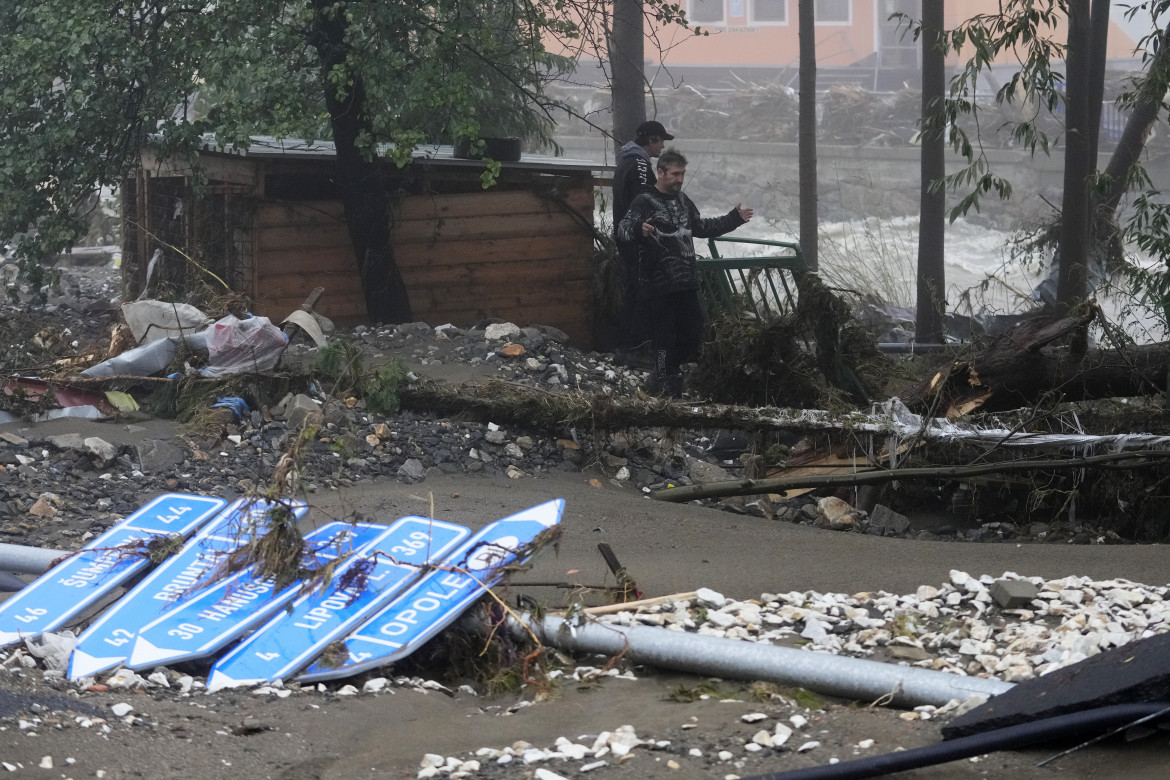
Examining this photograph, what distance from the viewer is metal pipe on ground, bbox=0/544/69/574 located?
499cm

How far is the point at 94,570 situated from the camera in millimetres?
4816

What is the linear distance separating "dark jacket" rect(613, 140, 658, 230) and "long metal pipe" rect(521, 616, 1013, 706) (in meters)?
5.21

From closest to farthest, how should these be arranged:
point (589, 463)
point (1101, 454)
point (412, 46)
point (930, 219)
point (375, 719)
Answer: point (375, 719) → point (1101, 454) → point (589, 463) → point (412, 46) → point (930, 219)

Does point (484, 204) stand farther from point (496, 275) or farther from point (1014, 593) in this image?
point (1014, 593)

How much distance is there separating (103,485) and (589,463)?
8.98ft

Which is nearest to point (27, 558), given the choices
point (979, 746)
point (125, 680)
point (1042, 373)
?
point (125, 680)

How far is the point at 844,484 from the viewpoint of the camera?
20.8 feet

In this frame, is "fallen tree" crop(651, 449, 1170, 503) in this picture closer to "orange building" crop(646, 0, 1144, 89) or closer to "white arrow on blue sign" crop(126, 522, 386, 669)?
"white arrow on blue sign" crop(126, 522, 386, 669)

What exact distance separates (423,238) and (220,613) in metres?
6.40

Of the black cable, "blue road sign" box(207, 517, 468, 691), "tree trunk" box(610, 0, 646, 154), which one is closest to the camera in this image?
the black cable

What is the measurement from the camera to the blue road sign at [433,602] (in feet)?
13.2

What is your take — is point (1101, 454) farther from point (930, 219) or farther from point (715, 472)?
point (930, 219)

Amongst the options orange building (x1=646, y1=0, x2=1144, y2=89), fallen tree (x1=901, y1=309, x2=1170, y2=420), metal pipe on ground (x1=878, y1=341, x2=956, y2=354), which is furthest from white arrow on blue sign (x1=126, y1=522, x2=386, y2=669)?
orange building (x1=646, y1=0, x2=1144, y2=89)

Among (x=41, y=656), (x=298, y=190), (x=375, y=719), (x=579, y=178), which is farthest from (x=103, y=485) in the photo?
(x=579, y=178)
